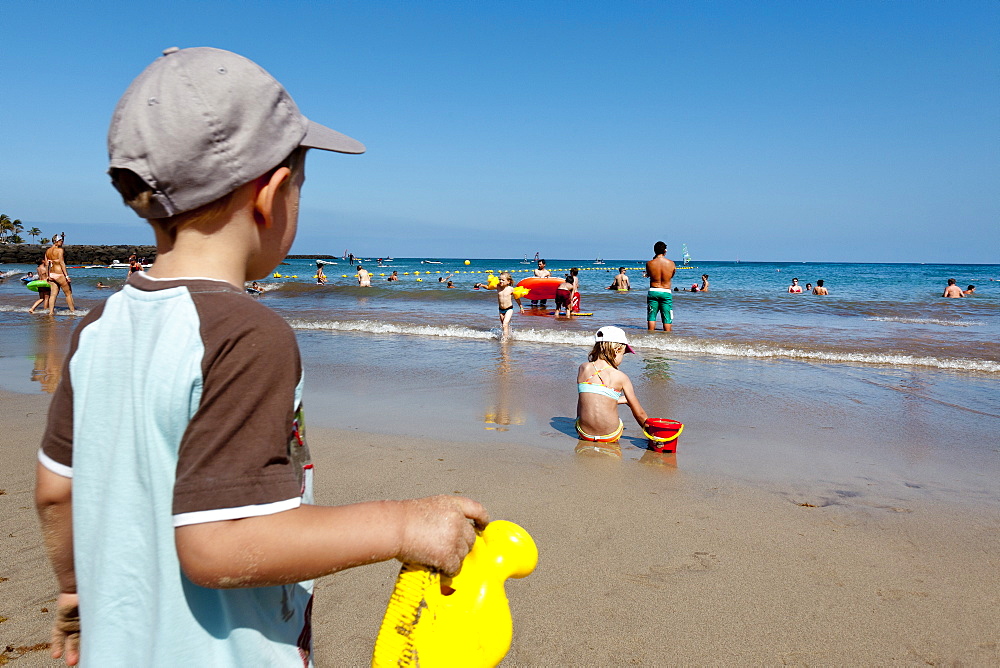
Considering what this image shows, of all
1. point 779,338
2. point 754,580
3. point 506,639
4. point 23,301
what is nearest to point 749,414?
point 754,580

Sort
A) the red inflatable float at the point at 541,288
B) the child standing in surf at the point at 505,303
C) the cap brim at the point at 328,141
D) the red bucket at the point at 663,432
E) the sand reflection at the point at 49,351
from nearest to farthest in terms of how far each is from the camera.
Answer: the cap brim at the point at 328,141, the red bucket at the point at 663,432, the sand reflection at the point at 49,351, the child standing in surf at the point at 505,303, the red inflatable float at the point at 541,288

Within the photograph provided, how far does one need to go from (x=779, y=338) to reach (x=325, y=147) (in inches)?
597

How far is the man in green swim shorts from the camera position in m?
15.1

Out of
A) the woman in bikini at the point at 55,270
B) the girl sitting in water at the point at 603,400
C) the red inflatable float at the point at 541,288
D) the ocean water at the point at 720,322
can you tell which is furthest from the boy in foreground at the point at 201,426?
the red inflatable float at the point at 541,288

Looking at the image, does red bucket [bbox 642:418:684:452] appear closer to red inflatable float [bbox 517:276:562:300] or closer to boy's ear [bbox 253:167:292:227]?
boy's ear [bbox 253:167:292:227]

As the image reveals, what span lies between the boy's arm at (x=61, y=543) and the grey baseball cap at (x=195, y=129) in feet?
1.85

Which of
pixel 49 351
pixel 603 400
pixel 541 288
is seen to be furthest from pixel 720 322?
pixel 49 351

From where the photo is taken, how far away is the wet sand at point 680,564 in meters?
2.73

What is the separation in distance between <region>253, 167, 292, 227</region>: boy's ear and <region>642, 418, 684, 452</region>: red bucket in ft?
15.5

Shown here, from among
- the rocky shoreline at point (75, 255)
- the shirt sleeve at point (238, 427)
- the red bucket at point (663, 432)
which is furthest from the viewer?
the rocky shoreline at point (75, 255)

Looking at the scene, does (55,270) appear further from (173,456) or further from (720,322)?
(173,456)

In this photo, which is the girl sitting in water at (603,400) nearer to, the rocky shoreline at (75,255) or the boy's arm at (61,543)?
the boy's arm at (61,543)

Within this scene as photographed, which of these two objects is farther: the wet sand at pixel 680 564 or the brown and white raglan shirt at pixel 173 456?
the wet sand at pixel 680 564

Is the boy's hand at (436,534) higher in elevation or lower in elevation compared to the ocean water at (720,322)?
higher
